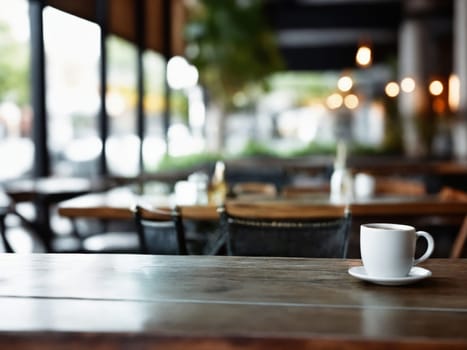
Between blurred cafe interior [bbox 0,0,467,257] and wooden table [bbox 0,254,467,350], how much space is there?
1103 millimetres

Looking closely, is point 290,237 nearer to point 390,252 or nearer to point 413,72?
point 390,252

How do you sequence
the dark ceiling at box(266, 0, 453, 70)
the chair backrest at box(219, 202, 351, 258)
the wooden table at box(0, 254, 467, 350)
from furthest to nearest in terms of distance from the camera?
the dark ceiling at box(266, 0, 453, 70)
the chair backrest at box(219, 202, 351, 258)
the wooden table at box(0, 254, 467, 350)

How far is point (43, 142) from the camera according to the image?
6238 millimetres

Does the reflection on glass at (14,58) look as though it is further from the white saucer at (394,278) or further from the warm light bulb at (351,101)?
the warm light bulb at (351,101)

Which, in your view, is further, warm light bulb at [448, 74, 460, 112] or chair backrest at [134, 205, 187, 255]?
warm light bulb at [448, 74, 460, 112]

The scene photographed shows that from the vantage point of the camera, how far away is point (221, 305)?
1312mm

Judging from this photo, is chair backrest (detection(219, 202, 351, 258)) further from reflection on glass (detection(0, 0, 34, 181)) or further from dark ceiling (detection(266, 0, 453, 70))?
dark ceiling (detection(266, 0, 453, 70))

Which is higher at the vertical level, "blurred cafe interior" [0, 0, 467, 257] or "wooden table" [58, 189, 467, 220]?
"blurred cafe interior" [0, 0, 467, 257]

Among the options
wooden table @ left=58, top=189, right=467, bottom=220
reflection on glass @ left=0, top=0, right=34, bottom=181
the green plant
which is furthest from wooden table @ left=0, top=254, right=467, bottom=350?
the green plant

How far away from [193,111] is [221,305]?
528 inches

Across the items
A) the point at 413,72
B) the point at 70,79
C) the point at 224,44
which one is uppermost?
the point at 224,44

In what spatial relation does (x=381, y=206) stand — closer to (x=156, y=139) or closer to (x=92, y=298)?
(x=92, y=298)

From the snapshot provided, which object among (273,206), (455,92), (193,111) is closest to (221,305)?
(273,206)

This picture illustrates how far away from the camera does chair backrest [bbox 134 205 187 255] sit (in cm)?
255
